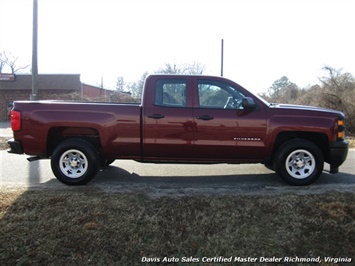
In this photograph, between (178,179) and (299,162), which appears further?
(178,179)

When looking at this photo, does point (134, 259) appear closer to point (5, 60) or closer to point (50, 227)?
point (50, 227)

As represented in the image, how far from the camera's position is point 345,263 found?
2.94m

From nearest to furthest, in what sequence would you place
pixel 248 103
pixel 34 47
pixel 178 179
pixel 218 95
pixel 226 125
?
pixel 248 103 → pixel 226 125 → pixel 218 95 → pixel 178 179 → pixel 34 47

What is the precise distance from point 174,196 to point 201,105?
166 centimetres

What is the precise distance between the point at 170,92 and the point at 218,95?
85 cm

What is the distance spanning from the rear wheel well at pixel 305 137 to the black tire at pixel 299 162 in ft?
0.39

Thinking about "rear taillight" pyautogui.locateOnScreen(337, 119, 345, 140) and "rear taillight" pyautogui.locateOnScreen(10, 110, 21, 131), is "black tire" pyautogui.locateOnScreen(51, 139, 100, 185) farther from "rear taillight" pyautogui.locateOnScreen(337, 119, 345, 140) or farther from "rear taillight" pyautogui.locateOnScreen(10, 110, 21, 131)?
"rear taillight" pyautogui.locateOnScreen(337, 119, 345, 140)

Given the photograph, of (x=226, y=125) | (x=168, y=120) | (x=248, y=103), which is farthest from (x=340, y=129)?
(x=168, y=120)

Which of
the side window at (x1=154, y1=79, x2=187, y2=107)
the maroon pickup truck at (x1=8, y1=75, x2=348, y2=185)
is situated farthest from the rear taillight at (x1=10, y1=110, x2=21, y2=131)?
the side window at (x1=154, y1=79, x2=187, y2=107)

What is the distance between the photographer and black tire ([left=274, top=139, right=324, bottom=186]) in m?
5.17

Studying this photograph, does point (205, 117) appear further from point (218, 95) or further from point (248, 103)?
point (248, 103)

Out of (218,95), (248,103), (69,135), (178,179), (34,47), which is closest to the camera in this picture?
(248,103)

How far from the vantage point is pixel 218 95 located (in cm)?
531

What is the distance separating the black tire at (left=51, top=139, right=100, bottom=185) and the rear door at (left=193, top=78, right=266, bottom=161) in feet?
6.03
